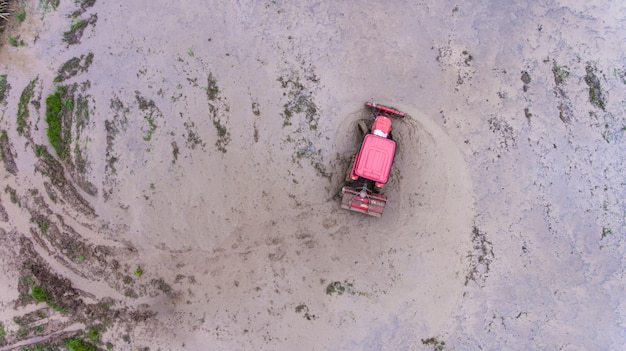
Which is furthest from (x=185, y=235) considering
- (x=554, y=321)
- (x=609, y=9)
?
(x=609, y=9)

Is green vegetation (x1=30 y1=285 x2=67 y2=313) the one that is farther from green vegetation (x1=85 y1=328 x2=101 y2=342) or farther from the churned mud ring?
the churned mud ring

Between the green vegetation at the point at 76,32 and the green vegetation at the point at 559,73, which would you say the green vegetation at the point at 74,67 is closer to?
the green vegetation at the point at 76,32

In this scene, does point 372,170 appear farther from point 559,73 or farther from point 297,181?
point 559,73

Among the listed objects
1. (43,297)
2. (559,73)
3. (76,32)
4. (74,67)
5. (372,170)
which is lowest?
(43,297)

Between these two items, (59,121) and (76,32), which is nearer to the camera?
(59,121)

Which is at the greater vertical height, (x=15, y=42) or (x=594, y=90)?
(x=594, y=90)

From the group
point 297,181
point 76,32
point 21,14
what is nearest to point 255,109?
point 297,181

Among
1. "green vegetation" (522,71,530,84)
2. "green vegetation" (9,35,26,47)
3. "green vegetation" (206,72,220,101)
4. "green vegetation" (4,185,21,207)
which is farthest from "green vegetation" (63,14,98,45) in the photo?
"green vegetation" (522,71,530,84)
